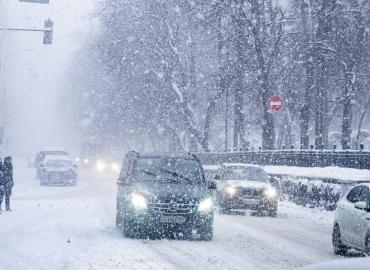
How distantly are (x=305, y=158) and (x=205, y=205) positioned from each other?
49.8ft

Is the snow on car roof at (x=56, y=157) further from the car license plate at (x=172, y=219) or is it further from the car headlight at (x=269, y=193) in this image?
the car license plate at (x=172, y=219)

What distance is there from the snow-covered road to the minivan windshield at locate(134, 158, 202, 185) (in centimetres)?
130

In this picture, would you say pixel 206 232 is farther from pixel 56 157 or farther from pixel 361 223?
pixel 56 157

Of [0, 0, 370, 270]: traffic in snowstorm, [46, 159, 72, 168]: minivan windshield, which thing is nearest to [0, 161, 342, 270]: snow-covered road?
[0, 0, 370, 270]: traffic in snowstorm

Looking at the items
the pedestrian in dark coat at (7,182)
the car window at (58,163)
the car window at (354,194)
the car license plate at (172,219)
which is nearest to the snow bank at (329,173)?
the car window at (354,194)

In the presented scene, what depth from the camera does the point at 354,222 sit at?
44.3 feet

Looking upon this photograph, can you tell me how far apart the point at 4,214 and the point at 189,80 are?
89.6 ft

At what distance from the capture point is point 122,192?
56.0ft

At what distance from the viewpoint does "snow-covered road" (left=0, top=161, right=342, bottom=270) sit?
39.7 feet

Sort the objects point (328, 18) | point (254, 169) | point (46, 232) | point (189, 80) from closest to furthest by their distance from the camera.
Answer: point (46, 232) < point (254, 169) < point (328, 18) < point (189, 80)

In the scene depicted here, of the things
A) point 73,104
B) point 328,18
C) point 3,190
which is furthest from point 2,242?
point 73,104

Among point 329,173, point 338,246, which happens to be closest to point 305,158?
point 329,173

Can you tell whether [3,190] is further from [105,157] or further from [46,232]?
[105,157]

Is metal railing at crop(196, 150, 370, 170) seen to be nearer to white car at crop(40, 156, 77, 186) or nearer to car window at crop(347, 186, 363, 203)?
white car at crop(40, 156, 77, 186)
